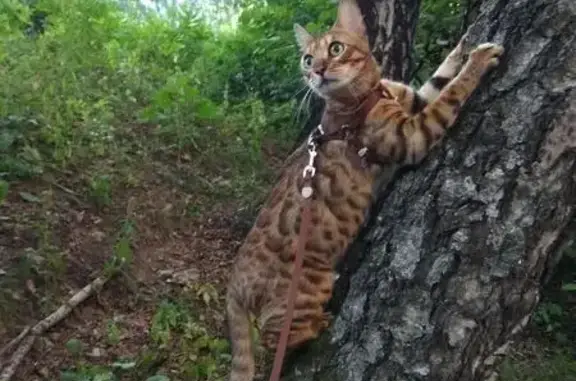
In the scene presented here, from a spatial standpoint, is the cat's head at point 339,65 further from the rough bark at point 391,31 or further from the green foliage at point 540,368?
the green foliage at point 540,368

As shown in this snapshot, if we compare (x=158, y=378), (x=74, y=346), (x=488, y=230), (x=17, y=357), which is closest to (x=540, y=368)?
(x=158, y=378)

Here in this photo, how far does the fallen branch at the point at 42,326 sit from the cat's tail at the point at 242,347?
142 centimetres

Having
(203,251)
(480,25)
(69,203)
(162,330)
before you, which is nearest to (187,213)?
(203,251)

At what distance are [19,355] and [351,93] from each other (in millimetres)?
2142

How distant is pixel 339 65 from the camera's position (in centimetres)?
314

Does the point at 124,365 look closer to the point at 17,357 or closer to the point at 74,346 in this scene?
the point at 74,346

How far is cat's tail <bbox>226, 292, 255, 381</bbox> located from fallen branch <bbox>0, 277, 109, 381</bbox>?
1419 millimetres

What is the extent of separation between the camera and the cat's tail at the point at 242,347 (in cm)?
295

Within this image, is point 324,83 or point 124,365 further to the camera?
point 124,365

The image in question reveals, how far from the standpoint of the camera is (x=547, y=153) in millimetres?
2059

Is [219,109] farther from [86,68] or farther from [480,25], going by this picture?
[480,25]

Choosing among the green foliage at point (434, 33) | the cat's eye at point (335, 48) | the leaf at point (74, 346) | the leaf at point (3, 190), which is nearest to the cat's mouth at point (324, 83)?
the cat's eye at point (335, 48)

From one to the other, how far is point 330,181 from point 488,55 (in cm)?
85

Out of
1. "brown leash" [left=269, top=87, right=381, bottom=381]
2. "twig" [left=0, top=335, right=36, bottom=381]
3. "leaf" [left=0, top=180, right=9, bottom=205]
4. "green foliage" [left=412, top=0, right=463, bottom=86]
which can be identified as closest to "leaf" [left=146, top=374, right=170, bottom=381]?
"twig" [left=0, top=335, right=36, bottom=381]
